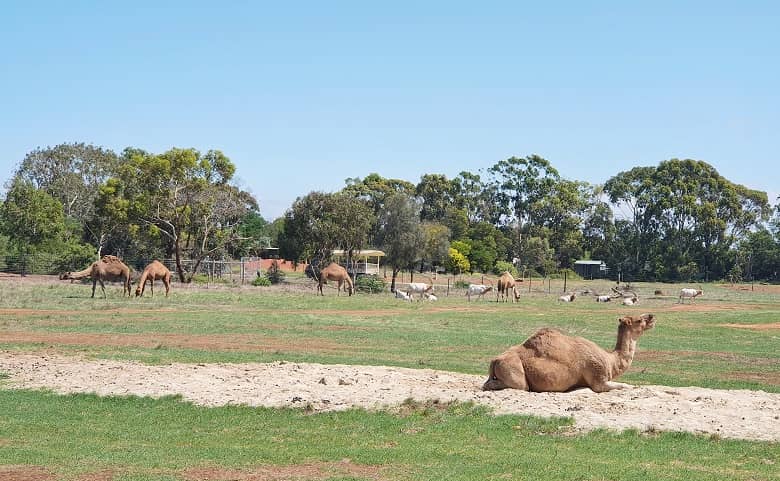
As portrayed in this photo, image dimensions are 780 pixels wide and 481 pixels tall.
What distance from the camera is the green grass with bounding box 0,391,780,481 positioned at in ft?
33.1

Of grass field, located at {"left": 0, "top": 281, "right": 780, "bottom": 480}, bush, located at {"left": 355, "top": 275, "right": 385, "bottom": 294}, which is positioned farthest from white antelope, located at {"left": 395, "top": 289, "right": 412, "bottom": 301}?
grass field, located at {"left": 0, "top": 281, "right": 780, "bottom": 480}

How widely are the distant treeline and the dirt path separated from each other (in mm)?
47972

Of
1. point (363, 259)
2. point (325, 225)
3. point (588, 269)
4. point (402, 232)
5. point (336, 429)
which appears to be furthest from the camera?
point (588, 269)

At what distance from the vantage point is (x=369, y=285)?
216 ft

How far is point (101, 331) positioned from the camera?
28359 mm

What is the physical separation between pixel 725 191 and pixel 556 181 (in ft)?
70.7

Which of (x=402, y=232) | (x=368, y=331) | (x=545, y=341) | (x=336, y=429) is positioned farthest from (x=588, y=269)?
(x=336, y=429)

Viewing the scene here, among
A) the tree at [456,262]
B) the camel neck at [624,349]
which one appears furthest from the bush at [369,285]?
the camel neck at [624,349]

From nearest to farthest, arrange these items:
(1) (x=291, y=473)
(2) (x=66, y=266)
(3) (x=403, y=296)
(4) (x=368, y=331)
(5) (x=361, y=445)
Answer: (1) (x=291, y=473), (5) (x=361, y=445), (4) (x=368, y=331), (3) (x=403, y=296), (2) (x=66, y=266)

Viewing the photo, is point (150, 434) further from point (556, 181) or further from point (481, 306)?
point (556, 181)

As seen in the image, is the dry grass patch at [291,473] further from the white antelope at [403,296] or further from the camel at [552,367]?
the white antelope at [403,296]

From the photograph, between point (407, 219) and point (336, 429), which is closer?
point (336, 429)

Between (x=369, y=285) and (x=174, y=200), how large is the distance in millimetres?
16140

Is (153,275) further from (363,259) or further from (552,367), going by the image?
(363,259)
